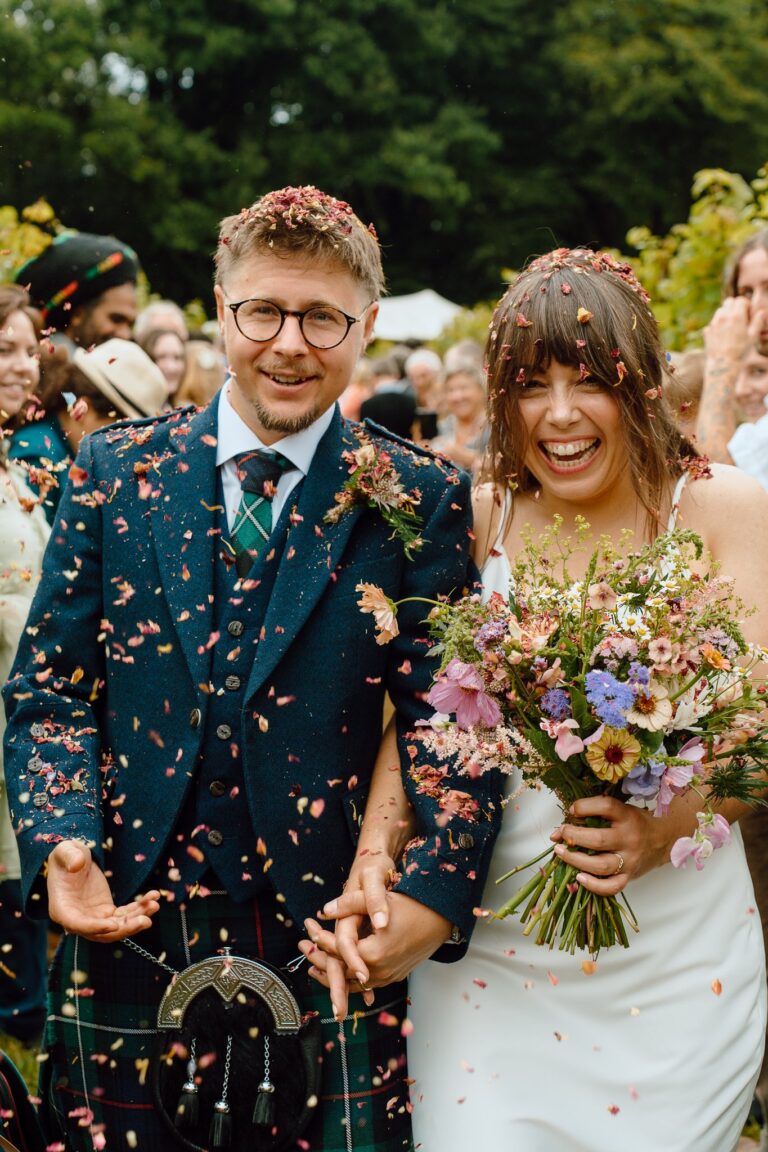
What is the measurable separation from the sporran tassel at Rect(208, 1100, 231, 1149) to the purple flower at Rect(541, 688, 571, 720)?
47.2 inches

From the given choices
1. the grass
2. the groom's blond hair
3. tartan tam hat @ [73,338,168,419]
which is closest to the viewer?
the groom's blond hair

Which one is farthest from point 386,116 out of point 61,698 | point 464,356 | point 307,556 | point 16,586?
point 61,698

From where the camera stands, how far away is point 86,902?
9.40ft

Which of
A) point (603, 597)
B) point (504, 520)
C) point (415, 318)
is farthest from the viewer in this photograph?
point (415, 318)

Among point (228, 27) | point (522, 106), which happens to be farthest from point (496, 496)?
point (522, 106)

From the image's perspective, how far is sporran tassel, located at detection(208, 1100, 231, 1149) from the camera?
9.91 ft

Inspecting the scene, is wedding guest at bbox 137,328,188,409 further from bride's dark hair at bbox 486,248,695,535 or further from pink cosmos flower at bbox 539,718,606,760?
pink cosmos flower at bbox 539,718,606,760

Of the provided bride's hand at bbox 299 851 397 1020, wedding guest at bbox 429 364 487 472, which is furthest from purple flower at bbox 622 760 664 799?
wedding guest at bbox 429 364 487 472

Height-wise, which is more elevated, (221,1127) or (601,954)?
(601,954)

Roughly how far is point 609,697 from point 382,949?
71cm

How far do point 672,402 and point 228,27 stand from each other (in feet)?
82.6

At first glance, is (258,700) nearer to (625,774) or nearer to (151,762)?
(151,762)

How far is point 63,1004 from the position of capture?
10.4 ft

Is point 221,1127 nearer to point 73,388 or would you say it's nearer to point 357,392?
point 73,388
